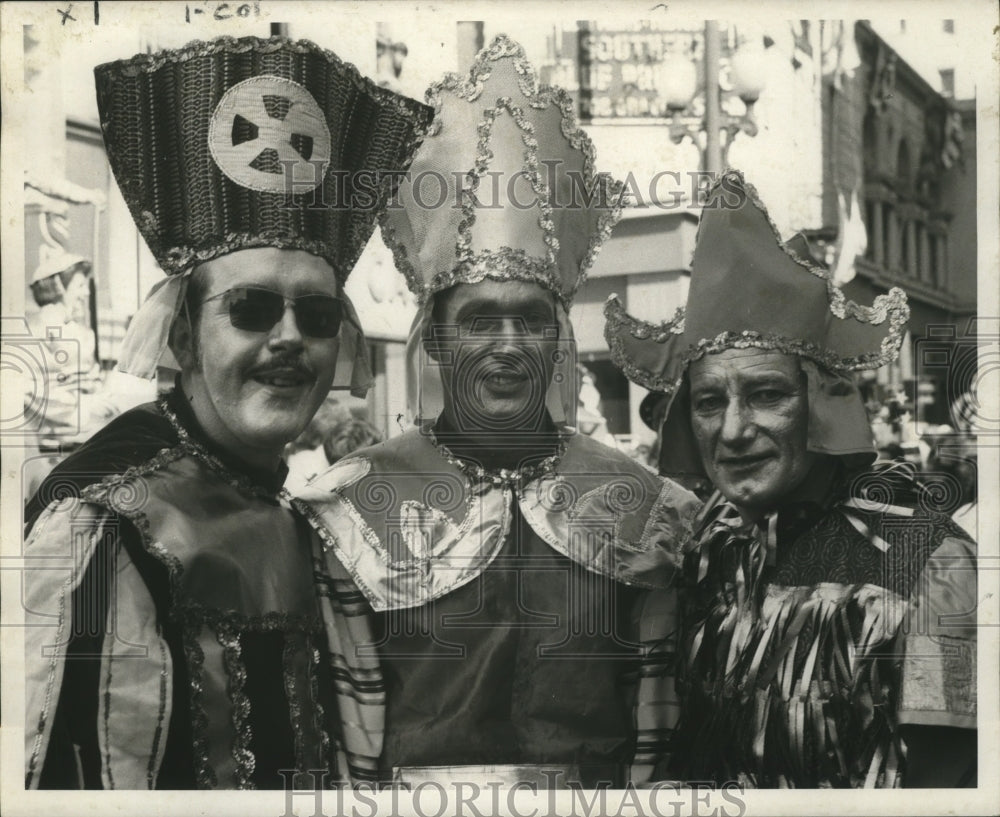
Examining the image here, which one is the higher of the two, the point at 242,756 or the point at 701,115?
the point at 701,115

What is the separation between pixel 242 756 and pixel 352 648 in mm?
417

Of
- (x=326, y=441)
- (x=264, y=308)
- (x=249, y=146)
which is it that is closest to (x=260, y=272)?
(x=264, y=308)

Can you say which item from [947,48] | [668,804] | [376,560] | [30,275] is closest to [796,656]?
[668,804]

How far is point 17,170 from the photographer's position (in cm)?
371

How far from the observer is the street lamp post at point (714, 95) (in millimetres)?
3748

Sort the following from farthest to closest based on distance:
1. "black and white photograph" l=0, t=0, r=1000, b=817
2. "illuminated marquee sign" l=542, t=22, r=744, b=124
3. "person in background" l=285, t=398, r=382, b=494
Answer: "illuminated marquee sign" l=542, t=22, r=744, b=124, "person in background" l=285, t=398, r=382, b=494, "black and white photograph" l=0, t=0, r=1000, b=817

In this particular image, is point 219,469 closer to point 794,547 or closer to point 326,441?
point 326,441

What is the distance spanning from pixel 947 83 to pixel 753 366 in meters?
1.11

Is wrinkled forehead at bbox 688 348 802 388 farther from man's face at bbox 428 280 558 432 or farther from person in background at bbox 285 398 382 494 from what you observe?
person in background at bbox 285 398 382 494

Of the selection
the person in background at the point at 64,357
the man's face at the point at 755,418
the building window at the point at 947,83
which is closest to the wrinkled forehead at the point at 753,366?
the man's face at the point at 755,418

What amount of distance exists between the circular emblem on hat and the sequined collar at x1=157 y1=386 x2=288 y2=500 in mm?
653

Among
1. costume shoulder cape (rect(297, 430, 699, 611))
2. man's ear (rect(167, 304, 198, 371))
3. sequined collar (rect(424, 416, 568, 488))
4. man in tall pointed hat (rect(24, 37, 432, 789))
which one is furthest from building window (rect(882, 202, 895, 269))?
man's ear (rect(167, 304, 198, 371))

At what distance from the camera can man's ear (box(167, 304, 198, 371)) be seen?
3.53 m

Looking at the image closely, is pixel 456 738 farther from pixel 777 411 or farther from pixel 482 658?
pixel 777 411
